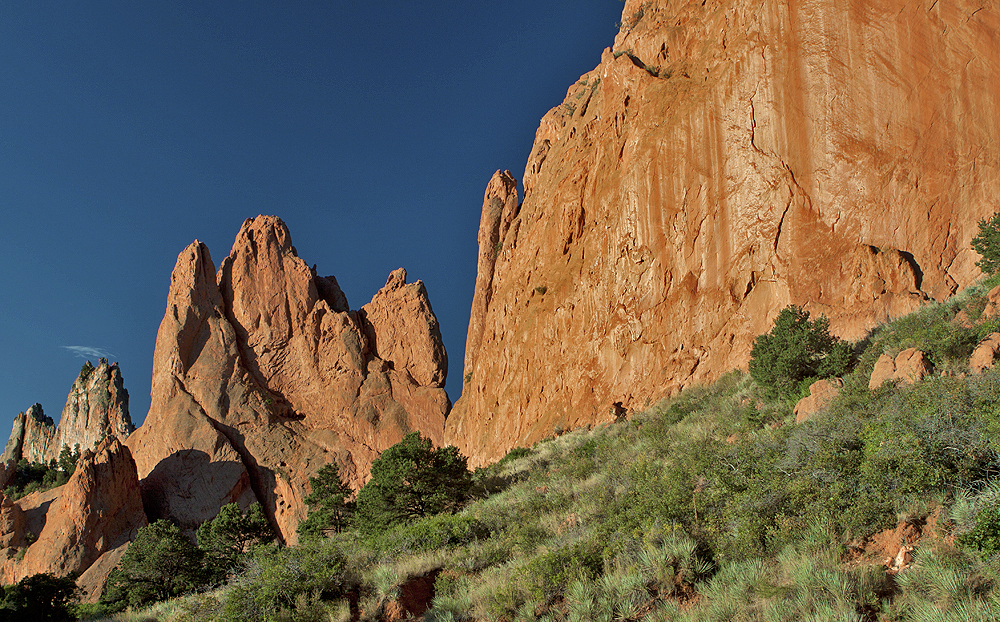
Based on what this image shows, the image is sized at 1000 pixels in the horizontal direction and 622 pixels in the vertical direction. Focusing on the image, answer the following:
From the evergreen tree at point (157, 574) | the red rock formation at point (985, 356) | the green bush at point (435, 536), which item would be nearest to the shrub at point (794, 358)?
the red rock formation at point (985, 356)

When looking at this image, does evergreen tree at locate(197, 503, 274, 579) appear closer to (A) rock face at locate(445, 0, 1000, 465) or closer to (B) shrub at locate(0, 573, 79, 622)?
(B) shrub at locate(0, 573, 79, 622)

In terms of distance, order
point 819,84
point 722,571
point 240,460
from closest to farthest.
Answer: point 722,571 → point 819,84 → point 240,460

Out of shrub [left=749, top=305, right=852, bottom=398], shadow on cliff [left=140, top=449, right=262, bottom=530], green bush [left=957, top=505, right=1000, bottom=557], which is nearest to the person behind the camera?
green bush [left=957, top=505, right=1000, bottom=557]

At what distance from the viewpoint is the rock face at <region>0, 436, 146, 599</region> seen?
33.4 m

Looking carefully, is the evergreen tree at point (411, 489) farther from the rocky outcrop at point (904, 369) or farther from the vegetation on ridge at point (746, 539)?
the rocky outcrop at point (904, 369)

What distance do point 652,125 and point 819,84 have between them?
7.68 m

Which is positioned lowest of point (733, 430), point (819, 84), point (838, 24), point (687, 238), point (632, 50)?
point (733, 430)

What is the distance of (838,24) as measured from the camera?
2241cm

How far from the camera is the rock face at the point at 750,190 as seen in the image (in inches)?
790

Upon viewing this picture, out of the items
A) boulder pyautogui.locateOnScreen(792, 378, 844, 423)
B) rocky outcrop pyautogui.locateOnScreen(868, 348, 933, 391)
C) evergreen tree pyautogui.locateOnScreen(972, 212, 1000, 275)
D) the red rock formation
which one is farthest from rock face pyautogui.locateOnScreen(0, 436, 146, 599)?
evergreen tree pyautogui.locateOnScreen(972, 212, 1000, 275)

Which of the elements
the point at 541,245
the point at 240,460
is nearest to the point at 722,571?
the point at 541,245

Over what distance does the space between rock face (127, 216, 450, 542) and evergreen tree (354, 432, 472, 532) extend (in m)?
28.2

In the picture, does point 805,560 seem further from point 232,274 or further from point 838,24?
point 232,274

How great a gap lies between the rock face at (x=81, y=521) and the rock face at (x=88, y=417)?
24.1 meters
